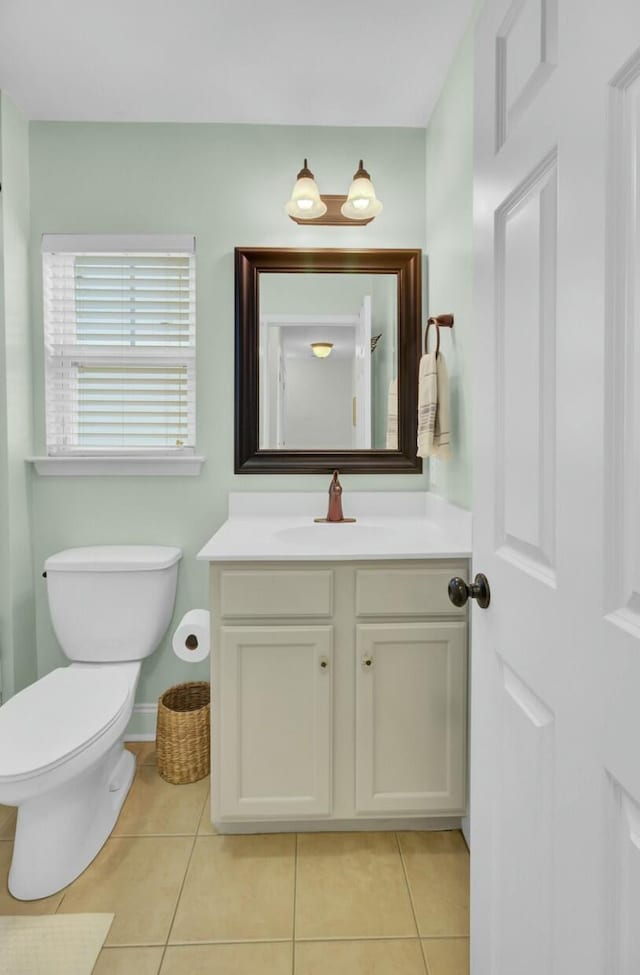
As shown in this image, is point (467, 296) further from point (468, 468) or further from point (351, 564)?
point (351, 564)

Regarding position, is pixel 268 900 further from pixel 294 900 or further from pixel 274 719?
pixel 274 719

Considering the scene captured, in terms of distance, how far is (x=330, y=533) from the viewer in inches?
82.1

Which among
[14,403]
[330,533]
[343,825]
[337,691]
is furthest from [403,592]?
[14,403]

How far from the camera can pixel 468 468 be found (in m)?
1.78

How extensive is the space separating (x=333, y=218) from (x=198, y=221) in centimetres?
53

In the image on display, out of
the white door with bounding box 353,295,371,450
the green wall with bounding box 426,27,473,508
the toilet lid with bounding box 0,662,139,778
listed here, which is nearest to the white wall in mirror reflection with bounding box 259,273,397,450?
the white door with bounding box 353,295,371,450

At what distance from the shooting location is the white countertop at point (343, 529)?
1636 millimetres

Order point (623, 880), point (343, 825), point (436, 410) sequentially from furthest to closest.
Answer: point (436, 410), point (343, 825), point (623, 880)

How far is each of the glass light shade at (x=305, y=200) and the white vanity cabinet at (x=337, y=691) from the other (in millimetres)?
1302

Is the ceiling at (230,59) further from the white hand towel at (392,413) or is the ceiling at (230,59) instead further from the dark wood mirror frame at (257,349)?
the white hand towel at (392,413)

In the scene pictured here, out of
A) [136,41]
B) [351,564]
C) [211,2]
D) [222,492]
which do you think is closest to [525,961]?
[351,564]

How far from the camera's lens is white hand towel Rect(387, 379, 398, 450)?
2232mm

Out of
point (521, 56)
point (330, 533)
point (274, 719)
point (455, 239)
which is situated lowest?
point (274, 719)

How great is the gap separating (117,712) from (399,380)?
1544mm
